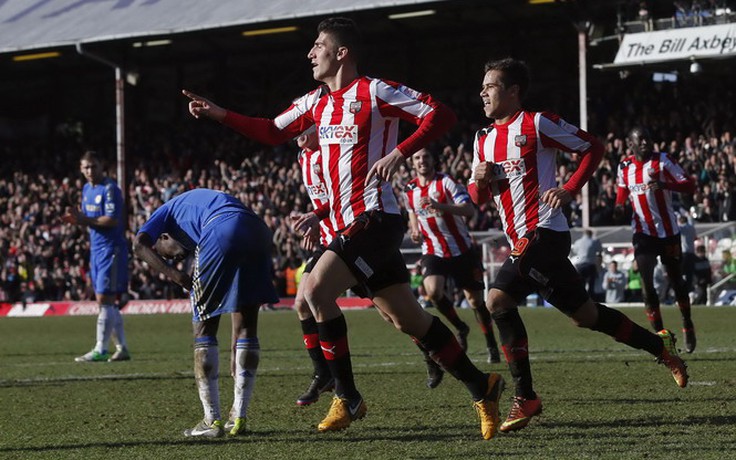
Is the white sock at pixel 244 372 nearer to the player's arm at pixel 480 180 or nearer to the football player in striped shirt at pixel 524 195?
the football player in striped shirt at pixel 524 195

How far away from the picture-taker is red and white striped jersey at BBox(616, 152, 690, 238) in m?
12.9

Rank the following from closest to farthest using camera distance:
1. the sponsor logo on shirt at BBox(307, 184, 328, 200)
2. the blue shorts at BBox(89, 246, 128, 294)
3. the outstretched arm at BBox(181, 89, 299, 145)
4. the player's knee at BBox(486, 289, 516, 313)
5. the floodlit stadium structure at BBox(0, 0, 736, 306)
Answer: the outstretched arm at BBox(181, 89, 299, 145), the player's knee at BBox(486, 289, 516, 313), the sponsor logo on shirt at BBox(307, 184, 328, 200), the blue shorts at BBox(89, 246, 128, 294), the floodlit stadium structure at BBox(0, 0, 736, 306)

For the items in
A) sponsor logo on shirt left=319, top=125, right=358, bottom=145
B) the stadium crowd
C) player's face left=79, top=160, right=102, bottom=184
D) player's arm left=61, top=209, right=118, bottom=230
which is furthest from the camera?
the stadium crowd

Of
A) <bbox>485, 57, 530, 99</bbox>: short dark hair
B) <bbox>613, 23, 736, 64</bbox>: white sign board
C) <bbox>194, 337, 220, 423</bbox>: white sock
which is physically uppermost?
<bbox>613, 23, 736, 64</bbox>: white sign board

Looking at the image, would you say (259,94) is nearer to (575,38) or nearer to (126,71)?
(126,71)

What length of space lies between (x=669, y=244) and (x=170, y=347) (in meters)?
7.30

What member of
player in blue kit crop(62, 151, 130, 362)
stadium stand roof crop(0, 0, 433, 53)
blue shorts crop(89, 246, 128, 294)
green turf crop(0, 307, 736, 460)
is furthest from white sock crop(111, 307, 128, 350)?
stadium stand roof crop(0, 0, 433, 53)

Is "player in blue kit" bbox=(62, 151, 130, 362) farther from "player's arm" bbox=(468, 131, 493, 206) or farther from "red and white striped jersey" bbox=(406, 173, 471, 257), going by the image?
"player's arm" bbox=(468, 131, 493, 206)

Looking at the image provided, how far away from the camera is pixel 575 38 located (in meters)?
37.4

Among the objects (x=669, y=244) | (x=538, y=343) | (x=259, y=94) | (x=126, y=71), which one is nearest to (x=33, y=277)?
(x=126, y=71)

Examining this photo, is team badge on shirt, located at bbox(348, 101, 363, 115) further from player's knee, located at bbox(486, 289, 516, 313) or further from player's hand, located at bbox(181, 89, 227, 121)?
player's knee, located at bbox(486, 289, 516, 313)

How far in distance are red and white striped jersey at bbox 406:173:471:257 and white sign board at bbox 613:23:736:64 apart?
17.4 metres

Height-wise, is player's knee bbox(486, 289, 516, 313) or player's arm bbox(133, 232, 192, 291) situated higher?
player's arm bbox(133, 232, 192, 291)

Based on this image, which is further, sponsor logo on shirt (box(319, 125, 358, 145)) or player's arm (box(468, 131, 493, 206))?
player's arm (box(468, 131, 493, 206))
